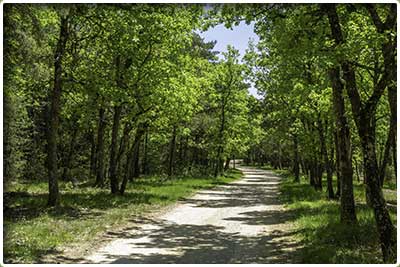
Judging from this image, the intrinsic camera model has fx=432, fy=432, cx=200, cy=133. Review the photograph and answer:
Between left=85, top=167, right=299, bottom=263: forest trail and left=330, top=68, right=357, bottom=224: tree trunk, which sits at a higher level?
left=330, top=68, right=357, bottom=224: tree trunk

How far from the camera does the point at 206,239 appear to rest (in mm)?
Result: 13211

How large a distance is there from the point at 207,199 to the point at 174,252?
1449 cm

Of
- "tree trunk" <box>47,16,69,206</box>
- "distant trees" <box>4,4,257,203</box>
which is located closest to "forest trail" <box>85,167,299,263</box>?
"tree trunk" <box>47,16,69,206</box>

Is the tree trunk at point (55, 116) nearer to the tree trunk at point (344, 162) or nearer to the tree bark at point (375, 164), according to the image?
the tree trunk at point (344, 162)

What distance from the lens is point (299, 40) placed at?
1105cm

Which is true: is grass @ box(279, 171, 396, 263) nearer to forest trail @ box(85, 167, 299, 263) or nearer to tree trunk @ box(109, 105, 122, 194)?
forest trail @ box(85, 167, 299, 263)

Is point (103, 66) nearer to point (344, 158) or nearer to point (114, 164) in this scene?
point (114, 164)

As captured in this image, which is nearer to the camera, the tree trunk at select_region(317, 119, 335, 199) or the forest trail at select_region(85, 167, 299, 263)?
the forest trail at select_region(85, 167, 299, 263)

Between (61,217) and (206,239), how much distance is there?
17.7 feet

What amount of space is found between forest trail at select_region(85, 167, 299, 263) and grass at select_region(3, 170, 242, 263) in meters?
1.01

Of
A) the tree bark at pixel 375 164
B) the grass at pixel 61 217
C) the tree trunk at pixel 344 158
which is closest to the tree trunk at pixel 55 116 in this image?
the grass at pixel 61 217

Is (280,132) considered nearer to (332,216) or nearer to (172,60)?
(172,60)

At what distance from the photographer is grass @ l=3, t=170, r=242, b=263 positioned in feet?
35.1

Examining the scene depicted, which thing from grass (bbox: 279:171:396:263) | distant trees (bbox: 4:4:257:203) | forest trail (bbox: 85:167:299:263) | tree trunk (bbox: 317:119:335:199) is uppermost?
distant trees (bbox: 4:4:257:203)
